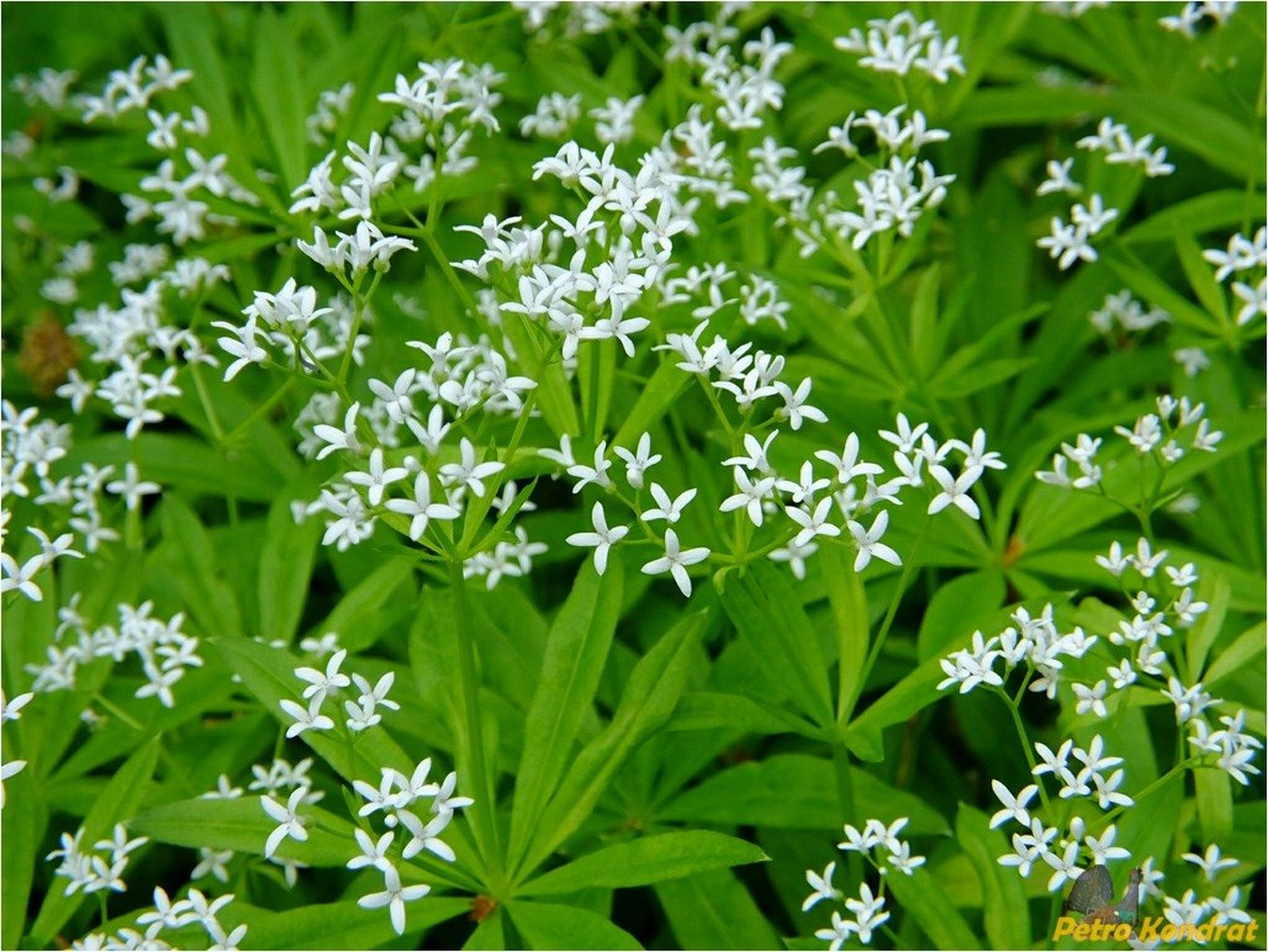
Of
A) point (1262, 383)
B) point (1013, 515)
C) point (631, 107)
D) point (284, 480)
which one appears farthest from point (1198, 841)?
point (284, 480)

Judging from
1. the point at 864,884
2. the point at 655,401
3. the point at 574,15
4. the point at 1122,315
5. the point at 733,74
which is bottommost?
the point at 864,884

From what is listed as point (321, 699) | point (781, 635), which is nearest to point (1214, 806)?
point (781, 635)

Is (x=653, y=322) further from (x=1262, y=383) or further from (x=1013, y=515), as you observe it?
(x=1262, y=383)

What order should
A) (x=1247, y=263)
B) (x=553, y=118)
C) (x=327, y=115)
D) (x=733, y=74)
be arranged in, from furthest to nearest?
(x=327, y=115)
(x=553, y=118)
(x=733, y=74)
(x=1247, y=263)

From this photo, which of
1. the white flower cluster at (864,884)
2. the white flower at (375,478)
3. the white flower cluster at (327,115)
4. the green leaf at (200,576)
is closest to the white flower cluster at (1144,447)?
the white flower cluster at (864,884)

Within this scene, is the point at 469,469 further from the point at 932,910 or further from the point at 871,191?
the point at 871,191

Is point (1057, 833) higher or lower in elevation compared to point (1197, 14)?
lower
